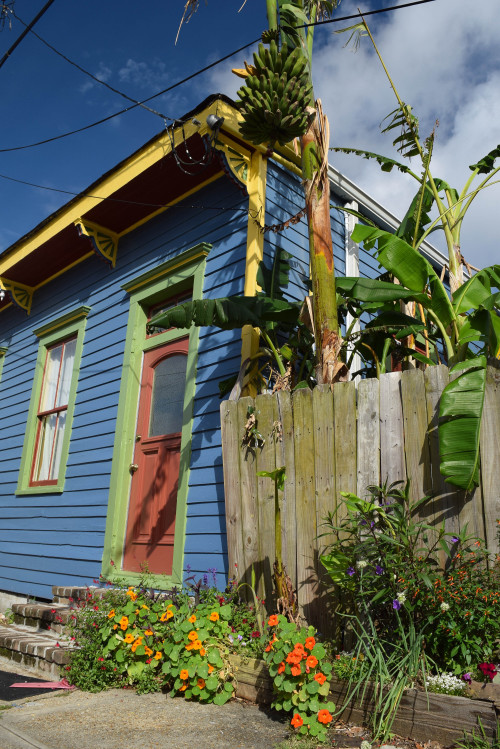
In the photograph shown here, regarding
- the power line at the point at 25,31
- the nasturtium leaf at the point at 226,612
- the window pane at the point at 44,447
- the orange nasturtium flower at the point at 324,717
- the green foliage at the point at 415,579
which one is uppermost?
the power line at the point at 25,31

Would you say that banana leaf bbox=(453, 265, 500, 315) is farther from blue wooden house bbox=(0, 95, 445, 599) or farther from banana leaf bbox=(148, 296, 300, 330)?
blue wooden house bbox=(0, 95, 445, 599)

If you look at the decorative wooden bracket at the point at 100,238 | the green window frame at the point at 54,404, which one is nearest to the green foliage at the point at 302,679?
the green window frame at the point at 54,404

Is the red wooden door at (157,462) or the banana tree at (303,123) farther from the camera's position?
the red wooden door at (157,462)

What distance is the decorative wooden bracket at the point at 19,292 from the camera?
9.84 meters

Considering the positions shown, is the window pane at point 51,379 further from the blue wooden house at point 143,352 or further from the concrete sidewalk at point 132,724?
the concrete sidewalk at point 132,724

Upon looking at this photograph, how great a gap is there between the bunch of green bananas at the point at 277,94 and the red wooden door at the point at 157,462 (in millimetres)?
2446

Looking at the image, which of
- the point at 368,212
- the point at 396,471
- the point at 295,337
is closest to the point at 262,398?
the point at 295,337

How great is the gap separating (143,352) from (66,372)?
2.13 meters

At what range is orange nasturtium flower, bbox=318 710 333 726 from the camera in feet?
10.3

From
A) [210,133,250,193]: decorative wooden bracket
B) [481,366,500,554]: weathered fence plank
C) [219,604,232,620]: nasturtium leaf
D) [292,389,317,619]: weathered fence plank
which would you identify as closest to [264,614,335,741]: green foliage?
[292,389,317,619]: weathered fence plank

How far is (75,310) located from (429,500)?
20.4ft

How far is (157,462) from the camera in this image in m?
6.55

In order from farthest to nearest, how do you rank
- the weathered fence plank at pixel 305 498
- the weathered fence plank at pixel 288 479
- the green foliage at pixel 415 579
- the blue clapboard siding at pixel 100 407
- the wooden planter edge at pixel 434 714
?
the blue clapboard siding at pixel 100 407, the weathered fence plank at pixel 288 479, the weathered fence plank at pixel 305 498, the green foliage at pixel 415 579, the wooden planter edge at pixel 434 714

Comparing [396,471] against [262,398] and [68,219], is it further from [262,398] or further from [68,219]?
[68,219]
